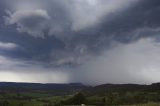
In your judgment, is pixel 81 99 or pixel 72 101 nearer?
pixel 72 101
